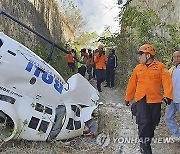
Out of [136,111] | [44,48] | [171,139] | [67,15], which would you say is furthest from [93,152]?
[67,15]

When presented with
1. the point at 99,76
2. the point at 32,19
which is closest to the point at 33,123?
the point at 99,76

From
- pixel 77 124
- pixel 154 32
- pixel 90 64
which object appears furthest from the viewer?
pixel 90 64

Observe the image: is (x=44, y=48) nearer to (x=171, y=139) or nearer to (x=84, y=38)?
(x=171, y=139)

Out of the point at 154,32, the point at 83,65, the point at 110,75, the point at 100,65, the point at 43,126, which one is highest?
the point at 154,32

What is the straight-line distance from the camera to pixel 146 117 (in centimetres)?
528

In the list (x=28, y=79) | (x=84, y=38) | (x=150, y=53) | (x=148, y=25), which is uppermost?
(x=84, y=38)

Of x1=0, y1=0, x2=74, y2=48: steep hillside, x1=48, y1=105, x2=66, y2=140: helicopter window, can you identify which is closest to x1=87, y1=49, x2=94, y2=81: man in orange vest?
x1=0, y1=0, x2=74, y2=48: steep hillside

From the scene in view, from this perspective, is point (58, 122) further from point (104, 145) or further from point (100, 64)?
point (100, 64)

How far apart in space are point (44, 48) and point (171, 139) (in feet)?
27.2

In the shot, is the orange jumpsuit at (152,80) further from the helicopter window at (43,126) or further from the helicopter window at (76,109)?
the helicopter window at (43,126)

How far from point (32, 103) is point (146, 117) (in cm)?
183

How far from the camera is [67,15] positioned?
29594 millimetres

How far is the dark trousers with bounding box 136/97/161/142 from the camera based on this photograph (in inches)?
208

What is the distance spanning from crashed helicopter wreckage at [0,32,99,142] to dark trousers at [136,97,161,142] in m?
1.29
